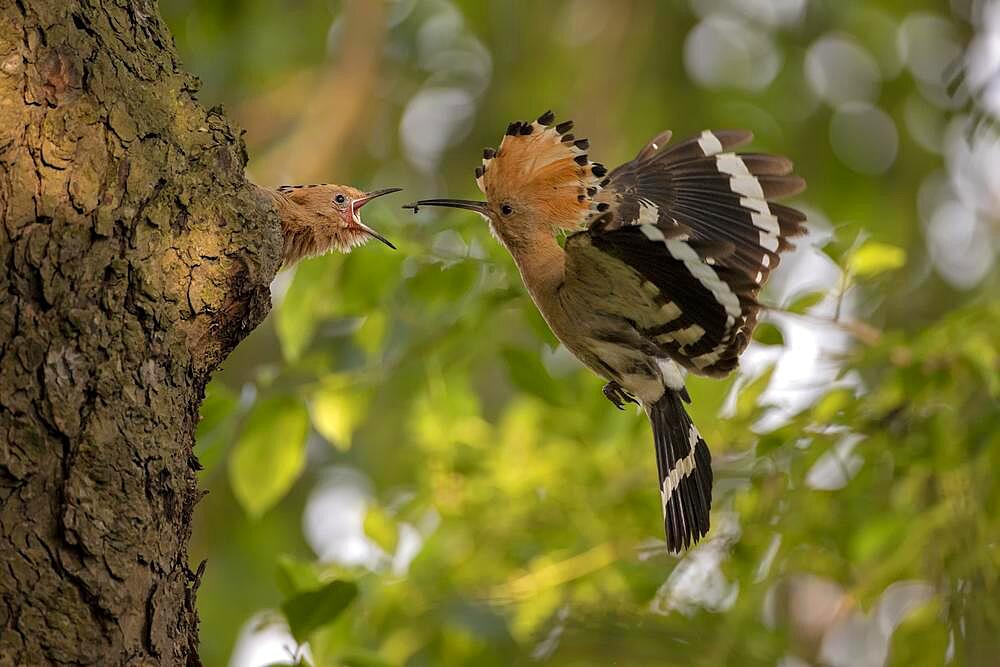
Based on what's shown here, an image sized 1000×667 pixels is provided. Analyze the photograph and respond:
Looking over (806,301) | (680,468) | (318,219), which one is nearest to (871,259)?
(806,301)

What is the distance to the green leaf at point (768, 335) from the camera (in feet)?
9.87

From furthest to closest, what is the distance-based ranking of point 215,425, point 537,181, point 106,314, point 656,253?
point 215,425, point 537,181, point 656,253, point 106,314

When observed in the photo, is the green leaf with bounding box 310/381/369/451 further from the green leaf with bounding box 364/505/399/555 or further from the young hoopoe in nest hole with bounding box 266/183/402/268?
the young hoopoe in nest hole with bounding box 266/183/402/268

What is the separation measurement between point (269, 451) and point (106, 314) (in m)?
1.44

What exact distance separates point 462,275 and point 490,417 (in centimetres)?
463

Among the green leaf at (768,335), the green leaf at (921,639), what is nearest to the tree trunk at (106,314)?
the green leaf at (768,335)

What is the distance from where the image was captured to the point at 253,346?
7203mm

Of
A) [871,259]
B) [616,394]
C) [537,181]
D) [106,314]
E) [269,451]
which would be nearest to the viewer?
[106,314]

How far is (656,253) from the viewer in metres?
2.35

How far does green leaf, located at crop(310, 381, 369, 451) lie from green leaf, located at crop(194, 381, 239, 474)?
1.40ft

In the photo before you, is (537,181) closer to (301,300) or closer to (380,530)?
(301,300)

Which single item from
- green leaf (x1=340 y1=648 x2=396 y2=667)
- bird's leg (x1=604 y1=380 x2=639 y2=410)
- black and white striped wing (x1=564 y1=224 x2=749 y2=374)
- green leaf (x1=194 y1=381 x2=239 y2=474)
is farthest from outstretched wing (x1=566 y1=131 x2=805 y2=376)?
green leaf (x1=340 y1=648 x2=396 y2=667)

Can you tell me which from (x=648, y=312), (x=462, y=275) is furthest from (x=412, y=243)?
(x=648, y=312)

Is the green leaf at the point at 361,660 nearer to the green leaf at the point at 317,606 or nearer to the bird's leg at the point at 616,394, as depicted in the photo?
the green leaf at the point at 317,606
